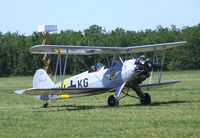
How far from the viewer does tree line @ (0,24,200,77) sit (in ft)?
316

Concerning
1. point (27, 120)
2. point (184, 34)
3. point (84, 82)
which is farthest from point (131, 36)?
point (27, 120)

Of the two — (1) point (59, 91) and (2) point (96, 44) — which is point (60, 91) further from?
(2) point (96, 44)

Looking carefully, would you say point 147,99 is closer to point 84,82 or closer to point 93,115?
point 84,82

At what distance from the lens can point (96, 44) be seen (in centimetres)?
10688

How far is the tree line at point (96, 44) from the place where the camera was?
316ft

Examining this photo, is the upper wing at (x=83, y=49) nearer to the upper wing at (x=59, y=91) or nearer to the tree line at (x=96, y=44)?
the upper wing at (x=59, y=91)

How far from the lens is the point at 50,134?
12.2 meters

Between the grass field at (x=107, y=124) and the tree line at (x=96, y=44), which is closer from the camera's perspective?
the grass field at (x=107, y=124)

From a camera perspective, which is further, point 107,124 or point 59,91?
point 59,91

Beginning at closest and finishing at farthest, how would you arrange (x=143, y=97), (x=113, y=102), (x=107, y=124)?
(x=107, y=124) < (x=113, y=102) < (x=143, y=97)

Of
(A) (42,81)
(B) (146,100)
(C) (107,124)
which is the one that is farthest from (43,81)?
(C) (107,124)

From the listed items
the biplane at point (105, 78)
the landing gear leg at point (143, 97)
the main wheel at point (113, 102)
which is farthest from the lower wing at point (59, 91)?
the landing gear leg at point (143, 97)

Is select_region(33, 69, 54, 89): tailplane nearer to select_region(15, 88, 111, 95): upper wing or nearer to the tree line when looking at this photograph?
select_region(15, 88, 111, 95): upper wing

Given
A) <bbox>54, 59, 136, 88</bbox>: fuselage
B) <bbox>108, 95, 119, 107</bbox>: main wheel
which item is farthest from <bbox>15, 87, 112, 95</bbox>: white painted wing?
<bbox>108, 95, 119, 107</bbox>: main wheel
